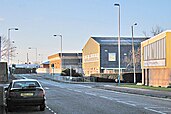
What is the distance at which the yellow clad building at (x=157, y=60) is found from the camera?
48.6 metres

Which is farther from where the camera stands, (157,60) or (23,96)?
(157,60)

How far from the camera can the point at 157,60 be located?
5188cm

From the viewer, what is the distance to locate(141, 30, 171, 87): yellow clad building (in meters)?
48.6

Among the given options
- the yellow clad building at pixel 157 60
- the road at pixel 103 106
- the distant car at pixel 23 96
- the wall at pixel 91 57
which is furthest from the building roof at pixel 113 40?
the distant car at pixel 23 96

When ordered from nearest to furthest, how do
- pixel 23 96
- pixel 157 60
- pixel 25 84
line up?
pixel 23 96, pixel 25 84, pixel 157 60

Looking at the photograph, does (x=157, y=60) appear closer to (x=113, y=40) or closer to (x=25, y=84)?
(x=25, y=84)

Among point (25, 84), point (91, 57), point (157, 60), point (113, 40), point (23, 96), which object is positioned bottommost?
point (23, 96)

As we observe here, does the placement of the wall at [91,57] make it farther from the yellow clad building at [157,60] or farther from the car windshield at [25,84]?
the car windshield at [25,84]

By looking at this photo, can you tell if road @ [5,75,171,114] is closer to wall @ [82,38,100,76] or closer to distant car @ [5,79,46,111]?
distant car @ [5,79,46,111]

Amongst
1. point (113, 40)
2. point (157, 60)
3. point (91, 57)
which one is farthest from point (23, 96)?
point (91, 57)

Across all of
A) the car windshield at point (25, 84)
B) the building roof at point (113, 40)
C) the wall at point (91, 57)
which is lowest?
the car windshield at point (25, 84)

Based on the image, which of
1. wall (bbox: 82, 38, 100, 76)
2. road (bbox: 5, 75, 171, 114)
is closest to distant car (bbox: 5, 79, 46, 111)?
road (bbox: 5, 75, 171, 114)

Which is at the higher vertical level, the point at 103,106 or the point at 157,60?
the point at 157,60

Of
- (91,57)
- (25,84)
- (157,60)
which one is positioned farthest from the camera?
(91,57)
